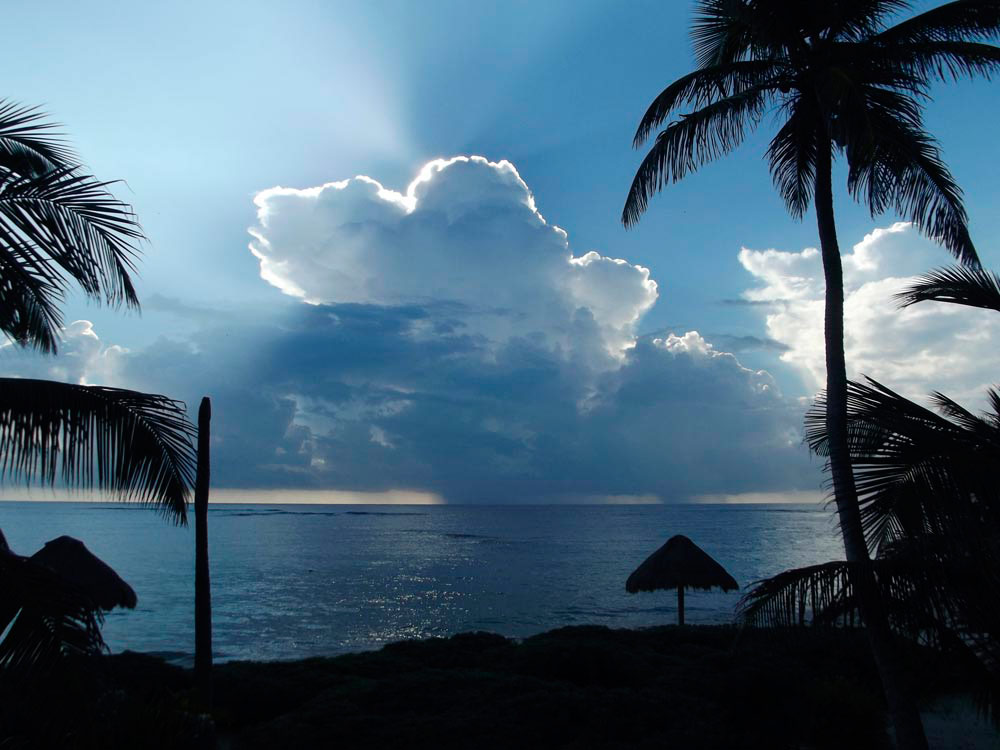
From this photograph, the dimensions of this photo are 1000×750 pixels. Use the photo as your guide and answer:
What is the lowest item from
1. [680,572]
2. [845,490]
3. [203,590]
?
[680,572]

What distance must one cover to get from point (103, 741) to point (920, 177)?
812cm

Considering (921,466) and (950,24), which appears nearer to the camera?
(921,466)

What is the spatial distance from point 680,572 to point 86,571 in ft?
43.5

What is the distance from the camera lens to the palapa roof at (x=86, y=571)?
1407 centimetres

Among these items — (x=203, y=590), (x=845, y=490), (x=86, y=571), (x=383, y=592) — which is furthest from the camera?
(x=383, y=592)

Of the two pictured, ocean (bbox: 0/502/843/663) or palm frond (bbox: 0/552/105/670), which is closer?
palm frond (bbox: 0/552/105/670)

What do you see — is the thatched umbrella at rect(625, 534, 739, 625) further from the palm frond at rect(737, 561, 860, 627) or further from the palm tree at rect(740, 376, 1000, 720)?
the palm frond at rect(737, 561, 860, 627)

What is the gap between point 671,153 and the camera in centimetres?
755

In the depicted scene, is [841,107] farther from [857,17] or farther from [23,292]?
[23,292]

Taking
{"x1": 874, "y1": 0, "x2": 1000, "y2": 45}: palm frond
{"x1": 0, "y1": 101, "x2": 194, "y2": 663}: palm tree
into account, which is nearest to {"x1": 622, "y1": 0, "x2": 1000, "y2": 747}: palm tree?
{"x1": 874, "y1": 0, "x2": 1000, "y2": 45}: palm frond

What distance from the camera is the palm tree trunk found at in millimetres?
5230

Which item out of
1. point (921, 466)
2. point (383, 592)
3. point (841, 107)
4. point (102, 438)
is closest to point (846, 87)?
point (841, 107)

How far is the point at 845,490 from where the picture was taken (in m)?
5.82

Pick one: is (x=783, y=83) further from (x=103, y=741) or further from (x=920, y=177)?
(x=103, y=741)
